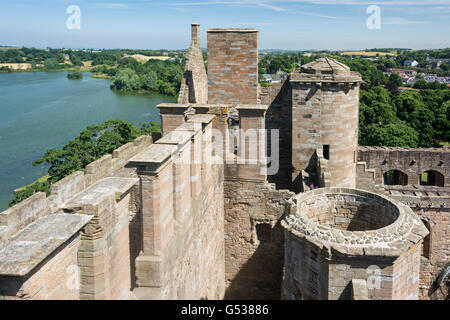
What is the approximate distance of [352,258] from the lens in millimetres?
6438

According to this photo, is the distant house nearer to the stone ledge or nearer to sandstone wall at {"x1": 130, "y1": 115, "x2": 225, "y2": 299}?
sandstone wall at {"x1": 130, "y1": 115, "x2": 225, "y2": 299}

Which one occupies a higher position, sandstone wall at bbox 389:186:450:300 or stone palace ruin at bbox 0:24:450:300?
stone palace ruin at bbox 0:24:450:300

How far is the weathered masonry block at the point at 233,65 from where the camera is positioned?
43.7ft

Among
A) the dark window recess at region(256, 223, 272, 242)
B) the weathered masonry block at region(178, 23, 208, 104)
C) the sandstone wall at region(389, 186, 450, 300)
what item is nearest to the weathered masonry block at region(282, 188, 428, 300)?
the dark window recess at region(256, 223, 272, 242)

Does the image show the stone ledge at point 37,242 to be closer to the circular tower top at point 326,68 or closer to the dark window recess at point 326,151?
the dark window recess at point 326,151

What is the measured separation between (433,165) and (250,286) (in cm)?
1341

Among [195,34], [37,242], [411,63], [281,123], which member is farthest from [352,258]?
[411,63]

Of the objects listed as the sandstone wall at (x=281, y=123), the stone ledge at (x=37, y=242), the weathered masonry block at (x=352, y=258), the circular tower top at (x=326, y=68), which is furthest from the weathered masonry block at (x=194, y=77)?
the stone ledge at (x=37, y=242)

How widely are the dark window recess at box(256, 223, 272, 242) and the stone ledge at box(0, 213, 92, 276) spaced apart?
6722mm

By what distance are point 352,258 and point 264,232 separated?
194 inches

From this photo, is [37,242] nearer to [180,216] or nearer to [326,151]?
[180,216]

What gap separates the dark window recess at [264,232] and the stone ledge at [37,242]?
6722 millimetres

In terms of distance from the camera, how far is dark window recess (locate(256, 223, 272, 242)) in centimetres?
1110
